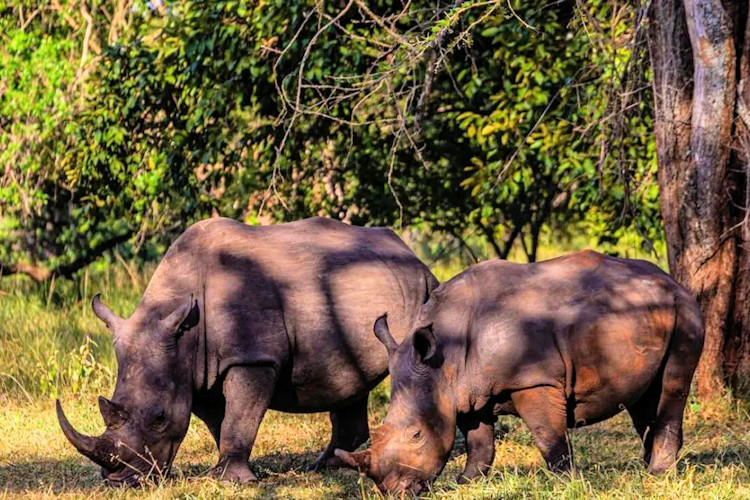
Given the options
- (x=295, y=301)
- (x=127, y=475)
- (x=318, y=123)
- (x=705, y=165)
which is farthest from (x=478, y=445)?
(x=318, y=123)

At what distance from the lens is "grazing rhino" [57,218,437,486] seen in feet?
20.6

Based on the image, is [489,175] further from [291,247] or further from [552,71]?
[291,247]

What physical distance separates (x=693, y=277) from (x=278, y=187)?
170 inches

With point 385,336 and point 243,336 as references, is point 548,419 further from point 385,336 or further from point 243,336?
point 243,336

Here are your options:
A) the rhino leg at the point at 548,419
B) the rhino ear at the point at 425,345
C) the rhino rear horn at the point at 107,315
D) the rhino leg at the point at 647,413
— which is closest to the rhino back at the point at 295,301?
the rhino rear horn at the point at 107,315

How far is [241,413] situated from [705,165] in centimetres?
382

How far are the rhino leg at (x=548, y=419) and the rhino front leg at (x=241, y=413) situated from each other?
1.42 m

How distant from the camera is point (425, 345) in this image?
5727 millimetres

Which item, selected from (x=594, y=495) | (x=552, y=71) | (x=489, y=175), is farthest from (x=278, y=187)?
(x=594, y=495)

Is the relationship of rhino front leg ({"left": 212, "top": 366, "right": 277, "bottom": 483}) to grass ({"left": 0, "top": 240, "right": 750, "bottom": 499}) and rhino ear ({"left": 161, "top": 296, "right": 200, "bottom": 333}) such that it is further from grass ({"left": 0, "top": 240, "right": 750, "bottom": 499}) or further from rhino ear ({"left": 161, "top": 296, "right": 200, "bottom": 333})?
rhino ear ({"left": 161, "top": 296, "right": 200, "bottom": 333})

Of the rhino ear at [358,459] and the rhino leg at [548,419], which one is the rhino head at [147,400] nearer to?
the rhino ear at [358,459]

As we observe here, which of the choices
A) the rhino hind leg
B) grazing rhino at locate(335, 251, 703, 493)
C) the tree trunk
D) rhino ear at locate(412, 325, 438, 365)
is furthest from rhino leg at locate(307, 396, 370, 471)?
the tree trunk

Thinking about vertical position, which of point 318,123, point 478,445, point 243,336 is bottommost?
point 478,445

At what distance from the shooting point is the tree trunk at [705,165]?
820cm
